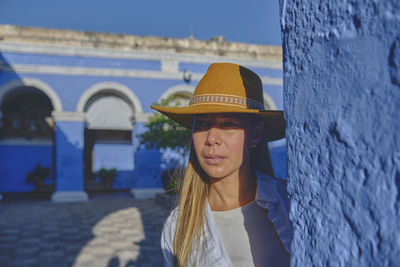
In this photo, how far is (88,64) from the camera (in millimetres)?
12562

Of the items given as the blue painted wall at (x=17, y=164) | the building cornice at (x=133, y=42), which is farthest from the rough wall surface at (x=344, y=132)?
the blue painted wall at (x=17, y=164)

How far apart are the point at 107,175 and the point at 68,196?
4062 millimetres

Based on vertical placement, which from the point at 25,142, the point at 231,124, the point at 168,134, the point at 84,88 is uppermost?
the point at 84,88

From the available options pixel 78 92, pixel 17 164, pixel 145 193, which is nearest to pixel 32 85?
pixel 78 92

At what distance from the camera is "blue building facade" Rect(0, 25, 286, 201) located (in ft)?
39.1

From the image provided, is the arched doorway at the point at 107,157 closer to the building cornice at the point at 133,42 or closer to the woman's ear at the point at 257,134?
the building cornice at the point at 133,42

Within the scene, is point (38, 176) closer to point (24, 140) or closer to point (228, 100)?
point (24, 140)

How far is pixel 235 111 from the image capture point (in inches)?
47.9

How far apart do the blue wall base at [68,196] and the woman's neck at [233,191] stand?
452 inches

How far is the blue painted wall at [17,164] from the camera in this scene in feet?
49.4

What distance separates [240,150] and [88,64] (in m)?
12.3

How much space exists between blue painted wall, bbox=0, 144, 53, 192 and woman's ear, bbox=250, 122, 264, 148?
16267mm

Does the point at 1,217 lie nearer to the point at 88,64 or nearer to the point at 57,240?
the point at 57,240

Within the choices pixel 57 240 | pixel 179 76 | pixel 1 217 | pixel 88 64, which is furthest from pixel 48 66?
pixel 57 240
